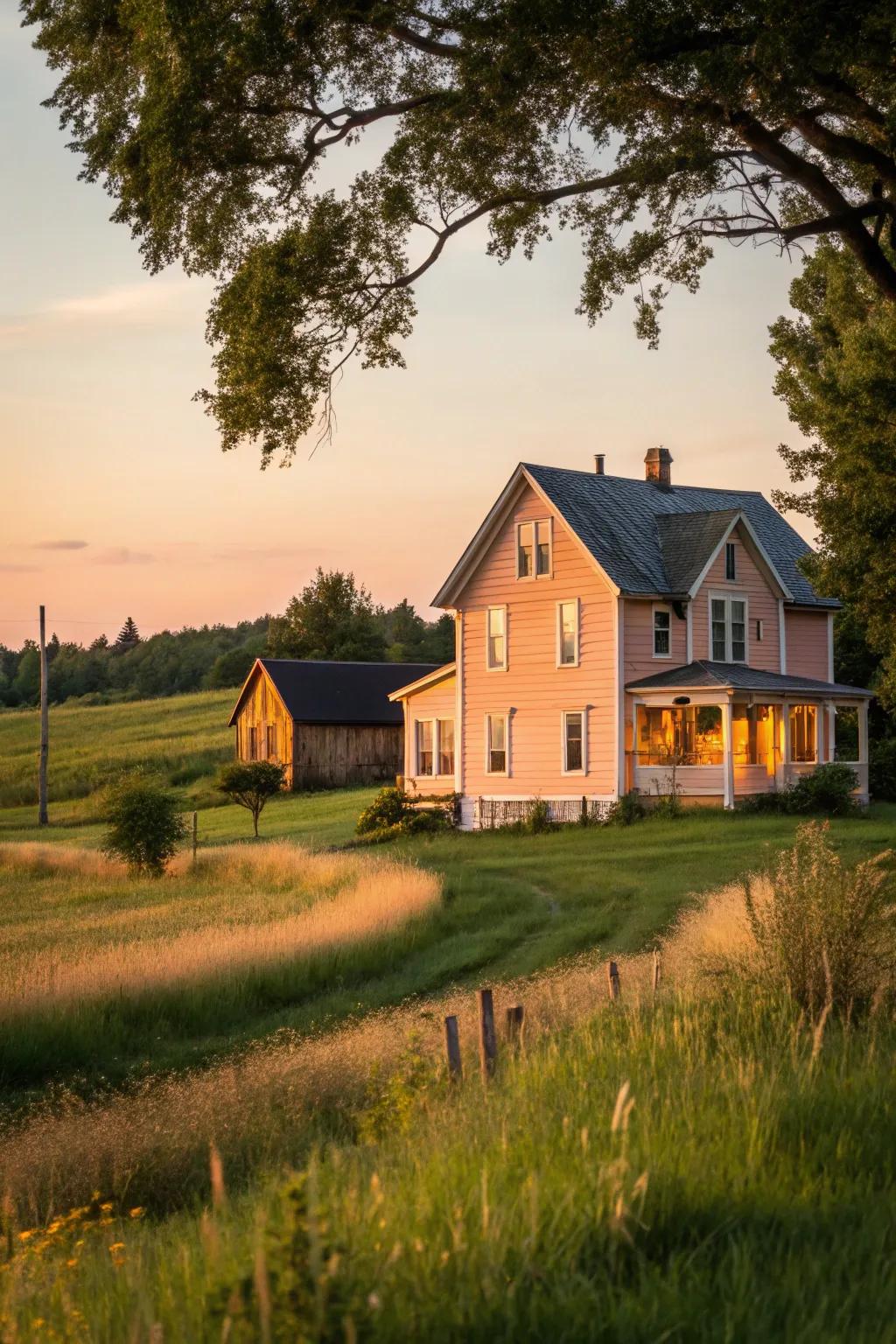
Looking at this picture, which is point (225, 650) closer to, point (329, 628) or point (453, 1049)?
point (329, 628)

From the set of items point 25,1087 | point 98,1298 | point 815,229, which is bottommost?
point 25,1087

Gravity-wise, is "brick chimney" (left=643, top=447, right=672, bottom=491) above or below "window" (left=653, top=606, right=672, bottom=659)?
above

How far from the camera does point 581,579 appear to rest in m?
42.5

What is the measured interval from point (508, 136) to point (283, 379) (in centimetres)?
384

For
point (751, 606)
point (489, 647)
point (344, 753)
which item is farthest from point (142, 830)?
point (344, 753)

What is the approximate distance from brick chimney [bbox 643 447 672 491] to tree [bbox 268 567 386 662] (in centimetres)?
4243

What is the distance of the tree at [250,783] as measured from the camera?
4688cm

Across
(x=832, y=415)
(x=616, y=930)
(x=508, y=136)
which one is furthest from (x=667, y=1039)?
(x=832, y=415)

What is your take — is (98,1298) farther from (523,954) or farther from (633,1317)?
(523,954)

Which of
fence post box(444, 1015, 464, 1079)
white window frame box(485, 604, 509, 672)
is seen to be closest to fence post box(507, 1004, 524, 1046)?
fence post box(444, 1015, 464, 1079)

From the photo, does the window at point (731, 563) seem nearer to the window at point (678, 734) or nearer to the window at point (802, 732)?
the window at point (802, 732)

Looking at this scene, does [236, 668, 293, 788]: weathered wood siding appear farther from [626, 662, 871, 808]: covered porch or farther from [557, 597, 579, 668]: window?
[626, 662, 871, 808]: covered porch

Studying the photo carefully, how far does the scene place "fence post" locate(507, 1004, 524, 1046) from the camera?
1010cm

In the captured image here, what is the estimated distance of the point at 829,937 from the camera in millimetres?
10359
